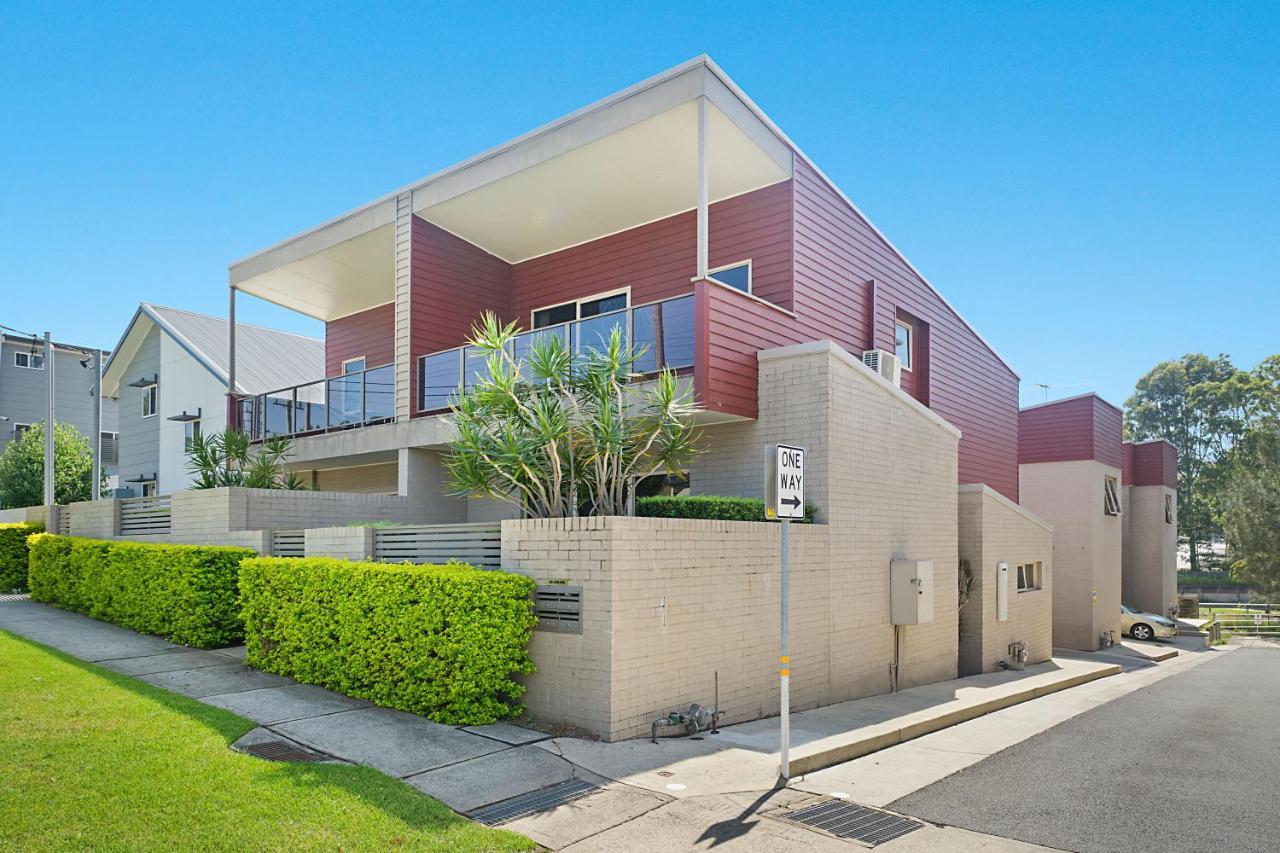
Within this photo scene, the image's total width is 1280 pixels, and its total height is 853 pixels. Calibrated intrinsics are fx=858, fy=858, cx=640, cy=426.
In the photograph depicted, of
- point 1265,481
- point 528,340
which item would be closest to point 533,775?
point 528,340

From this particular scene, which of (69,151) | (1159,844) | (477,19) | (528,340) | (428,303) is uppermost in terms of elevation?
(477,19)

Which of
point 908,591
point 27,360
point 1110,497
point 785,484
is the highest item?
point 27,360

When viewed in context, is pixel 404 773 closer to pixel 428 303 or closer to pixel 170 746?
pixel 170 746

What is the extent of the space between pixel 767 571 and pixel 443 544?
3.68 metres

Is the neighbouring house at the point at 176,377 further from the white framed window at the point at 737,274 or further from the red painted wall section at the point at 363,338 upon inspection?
the white framed window at the point at 737,274

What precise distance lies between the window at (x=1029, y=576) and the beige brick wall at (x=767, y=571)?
14.6ft

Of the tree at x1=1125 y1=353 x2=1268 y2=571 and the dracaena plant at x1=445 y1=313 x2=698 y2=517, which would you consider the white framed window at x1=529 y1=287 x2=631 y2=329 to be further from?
the tree at x1=1125 y1=353 x2=1268 y2=571

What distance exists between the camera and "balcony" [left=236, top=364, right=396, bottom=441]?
52.9ft

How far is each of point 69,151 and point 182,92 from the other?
13.4 feet

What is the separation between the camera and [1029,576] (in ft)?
62.0

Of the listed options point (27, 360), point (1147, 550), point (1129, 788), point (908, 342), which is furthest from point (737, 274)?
point (27, 360)

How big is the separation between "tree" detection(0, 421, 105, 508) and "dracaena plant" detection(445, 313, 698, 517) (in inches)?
1119

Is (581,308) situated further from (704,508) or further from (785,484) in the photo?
(785,484)

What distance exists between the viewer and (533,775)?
661 cm
